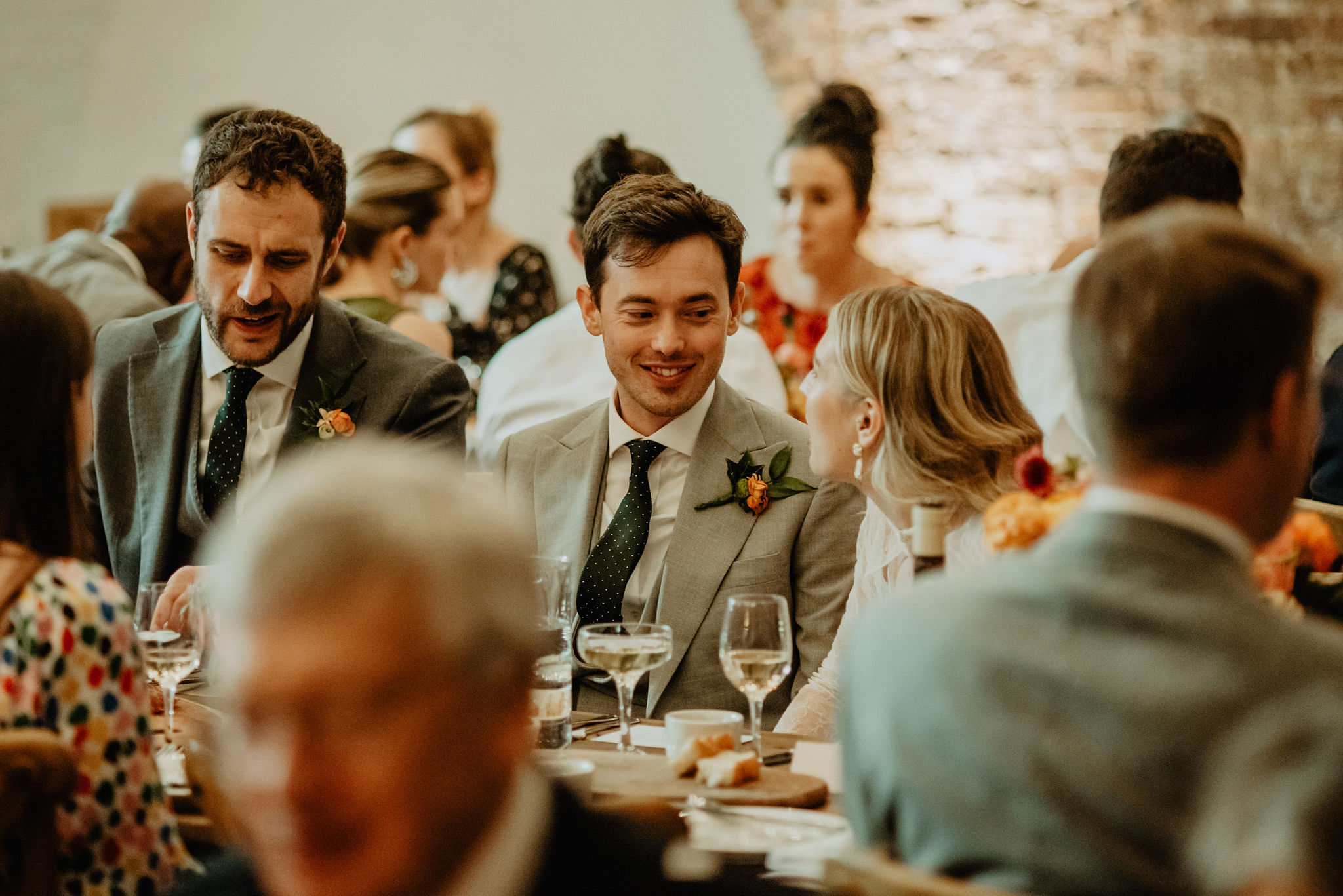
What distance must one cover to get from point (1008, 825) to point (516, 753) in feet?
1.51

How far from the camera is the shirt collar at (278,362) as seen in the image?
10.1ft

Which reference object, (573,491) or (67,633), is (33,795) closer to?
(67,633)

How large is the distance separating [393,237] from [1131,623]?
10.5 feet

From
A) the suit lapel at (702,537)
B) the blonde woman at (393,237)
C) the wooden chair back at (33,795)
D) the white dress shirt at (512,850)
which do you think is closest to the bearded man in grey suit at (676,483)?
the suit lapel at (702,537)

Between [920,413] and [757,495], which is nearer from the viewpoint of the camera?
[920,413]

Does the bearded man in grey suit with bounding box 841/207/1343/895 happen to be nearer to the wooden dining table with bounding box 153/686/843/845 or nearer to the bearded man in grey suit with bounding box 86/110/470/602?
the wooden dining table with bounding box 153/686/843/845

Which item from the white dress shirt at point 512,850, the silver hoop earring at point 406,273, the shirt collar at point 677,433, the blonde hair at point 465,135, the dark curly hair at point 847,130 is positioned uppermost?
the blonde hair at point 465,135

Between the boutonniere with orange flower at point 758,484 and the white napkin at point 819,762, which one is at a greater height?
the boutonniere with orange flower at point 758,484

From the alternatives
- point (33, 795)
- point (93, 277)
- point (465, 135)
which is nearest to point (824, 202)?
point (465, 135)

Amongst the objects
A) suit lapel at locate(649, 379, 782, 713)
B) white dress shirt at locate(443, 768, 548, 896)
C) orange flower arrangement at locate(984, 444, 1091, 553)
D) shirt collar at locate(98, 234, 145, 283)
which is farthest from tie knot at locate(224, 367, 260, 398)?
white dress shirt at locate(443, 768, 548, 896)

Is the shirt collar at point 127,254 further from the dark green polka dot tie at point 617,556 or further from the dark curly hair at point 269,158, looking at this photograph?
the dark green polka dot tie at point 617,556

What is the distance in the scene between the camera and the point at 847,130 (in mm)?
4469

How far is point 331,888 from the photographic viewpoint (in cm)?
93

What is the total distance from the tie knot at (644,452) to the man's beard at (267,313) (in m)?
0.82
